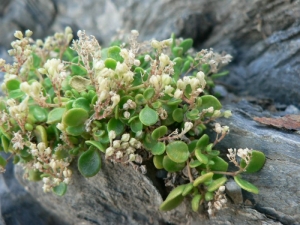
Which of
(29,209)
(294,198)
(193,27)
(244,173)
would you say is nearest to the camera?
(294,198)

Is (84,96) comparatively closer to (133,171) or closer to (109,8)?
(133,171)

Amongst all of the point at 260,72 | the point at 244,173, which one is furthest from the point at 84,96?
the point at 260,72

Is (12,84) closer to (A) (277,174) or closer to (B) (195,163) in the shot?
(B) (195,163)

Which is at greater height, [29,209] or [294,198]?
[29,209]

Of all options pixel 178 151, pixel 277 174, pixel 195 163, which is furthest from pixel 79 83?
pixel 277 174

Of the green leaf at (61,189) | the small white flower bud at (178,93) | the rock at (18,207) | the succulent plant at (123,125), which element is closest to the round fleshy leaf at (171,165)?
the succulent plant at (123,125)
